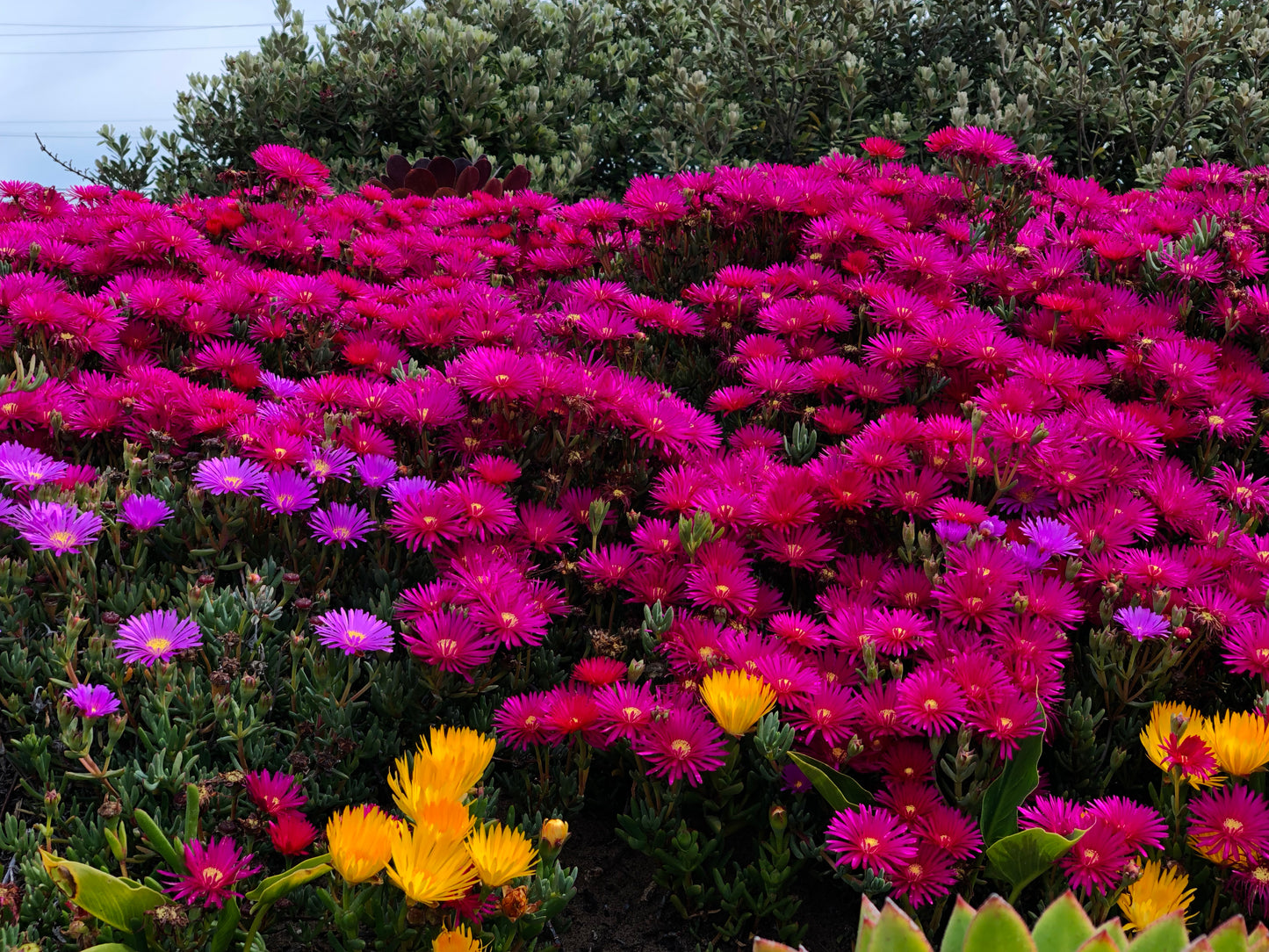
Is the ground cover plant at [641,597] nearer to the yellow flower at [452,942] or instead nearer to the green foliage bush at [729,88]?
the yellow flower at [452,942]

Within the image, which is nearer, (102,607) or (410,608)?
(410,608)

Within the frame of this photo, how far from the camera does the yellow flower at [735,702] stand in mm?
1585

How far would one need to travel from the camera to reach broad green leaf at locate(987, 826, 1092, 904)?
60.7 inches

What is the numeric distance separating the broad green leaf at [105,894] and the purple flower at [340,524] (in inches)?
32.0

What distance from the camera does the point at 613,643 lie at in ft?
6.44

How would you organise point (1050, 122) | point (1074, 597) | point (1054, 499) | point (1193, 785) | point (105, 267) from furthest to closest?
point (1050, 122) → point (105, 267) → point (1054, 499) → point (1074, 597) → point (1193, 785)

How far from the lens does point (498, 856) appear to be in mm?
1298

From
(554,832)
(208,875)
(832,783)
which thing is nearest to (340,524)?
(208,875)

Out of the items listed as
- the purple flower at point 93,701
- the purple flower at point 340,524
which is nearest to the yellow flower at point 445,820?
the purple flower at point 93,701

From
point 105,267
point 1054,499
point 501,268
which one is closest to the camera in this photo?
point 1054,499

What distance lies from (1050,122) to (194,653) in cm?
584

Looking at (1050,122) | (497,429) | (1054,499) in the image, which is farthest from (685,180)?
(1050,122)

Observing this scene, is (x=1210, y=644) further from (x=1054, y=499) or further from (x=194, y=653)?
(x=194, y=653)

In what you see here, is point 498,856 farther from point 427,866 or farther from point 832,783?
point 832,783
